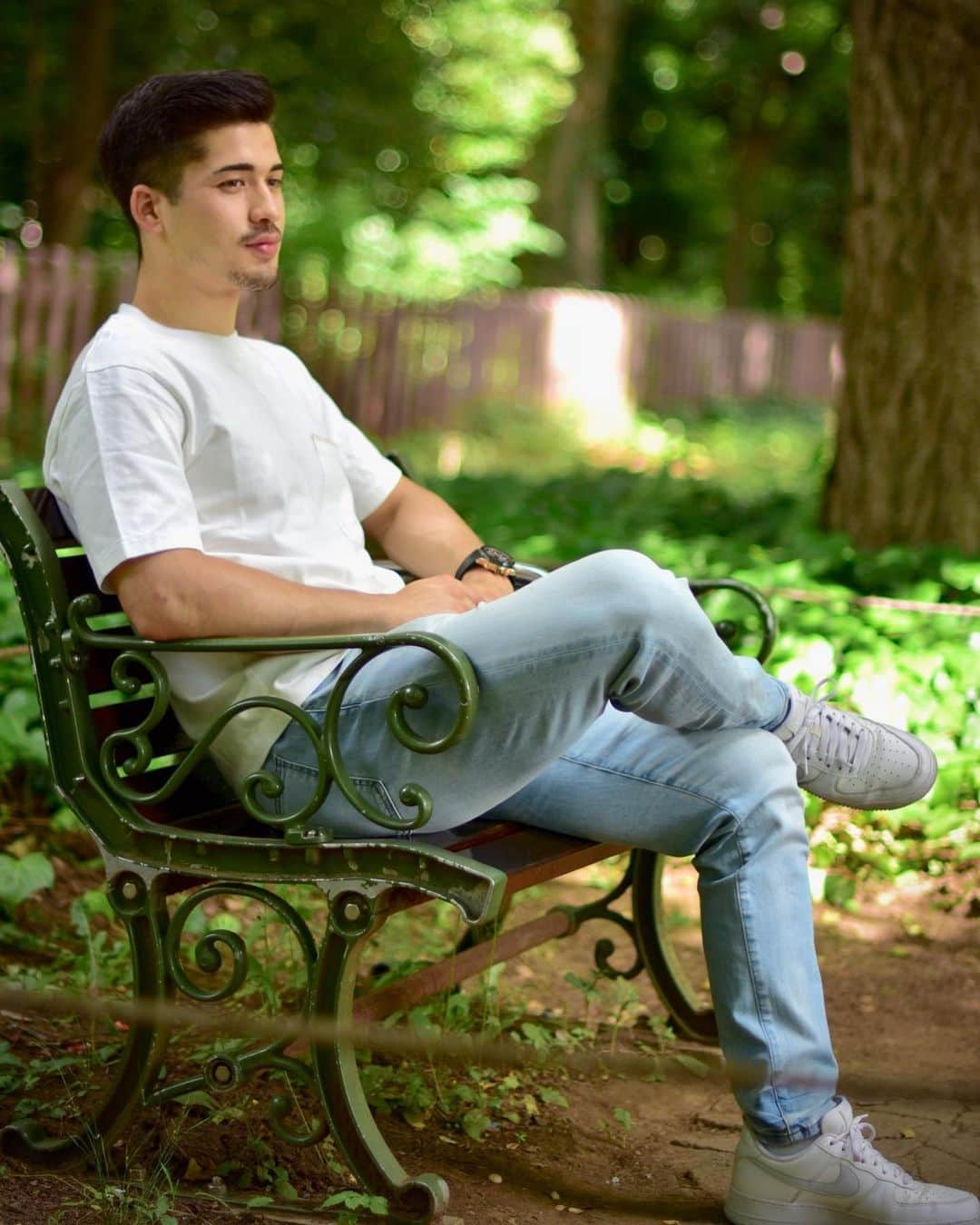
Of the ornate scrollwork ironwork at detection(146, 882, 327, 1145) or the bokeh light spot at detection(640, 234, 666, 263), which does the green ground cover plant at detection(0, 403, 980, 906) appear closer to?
the ornate scrollwork ironwork at detection(146, 882, 327, 1145)

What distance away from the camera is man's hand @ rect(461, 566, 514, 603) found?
292 cm

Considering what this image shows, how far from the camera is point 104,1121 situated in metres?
2.63

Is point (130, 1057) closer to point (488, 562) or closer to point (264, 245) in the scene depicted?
point (488, 562)

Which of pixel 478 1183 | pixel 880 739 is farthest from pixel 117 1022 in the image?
pixel 880 739

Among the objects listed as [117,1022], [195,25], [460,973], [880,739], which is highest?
[195,25]

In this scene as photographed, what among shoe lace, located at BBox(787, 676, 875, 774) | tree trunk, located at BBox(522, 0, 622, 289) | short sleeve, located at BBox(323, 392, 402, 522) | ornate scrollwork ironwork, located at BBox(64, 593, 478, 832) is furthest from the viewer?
tree trunk, located at BBox(522, 0, 622, 289)

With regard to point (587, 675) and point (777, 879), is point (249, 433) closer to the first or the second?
point (587, 675)

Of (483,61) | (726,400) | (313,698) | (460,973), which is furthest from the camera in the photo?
(483,61)

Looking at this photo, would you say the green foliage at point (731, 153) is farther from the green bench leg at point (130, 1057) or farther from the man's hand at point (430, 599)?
the green bench leg at point (130, 1057)

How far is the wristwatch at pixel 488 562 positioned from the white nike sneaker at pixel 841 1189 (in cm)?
109

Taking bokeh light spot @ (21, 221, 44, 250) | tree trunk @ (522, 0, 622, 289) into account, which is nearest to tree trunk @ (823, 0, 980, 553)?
bokeh light spot @ (21, 221, 44, 250)

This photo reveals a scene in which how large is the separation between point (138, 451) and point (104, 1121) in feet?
3.52

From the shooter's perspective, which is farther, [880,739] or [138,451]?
[880,739]

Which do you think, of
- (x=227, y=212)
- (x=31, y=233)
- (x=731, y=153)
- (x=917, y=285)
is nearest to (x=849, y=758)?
(x=227, y=212)
